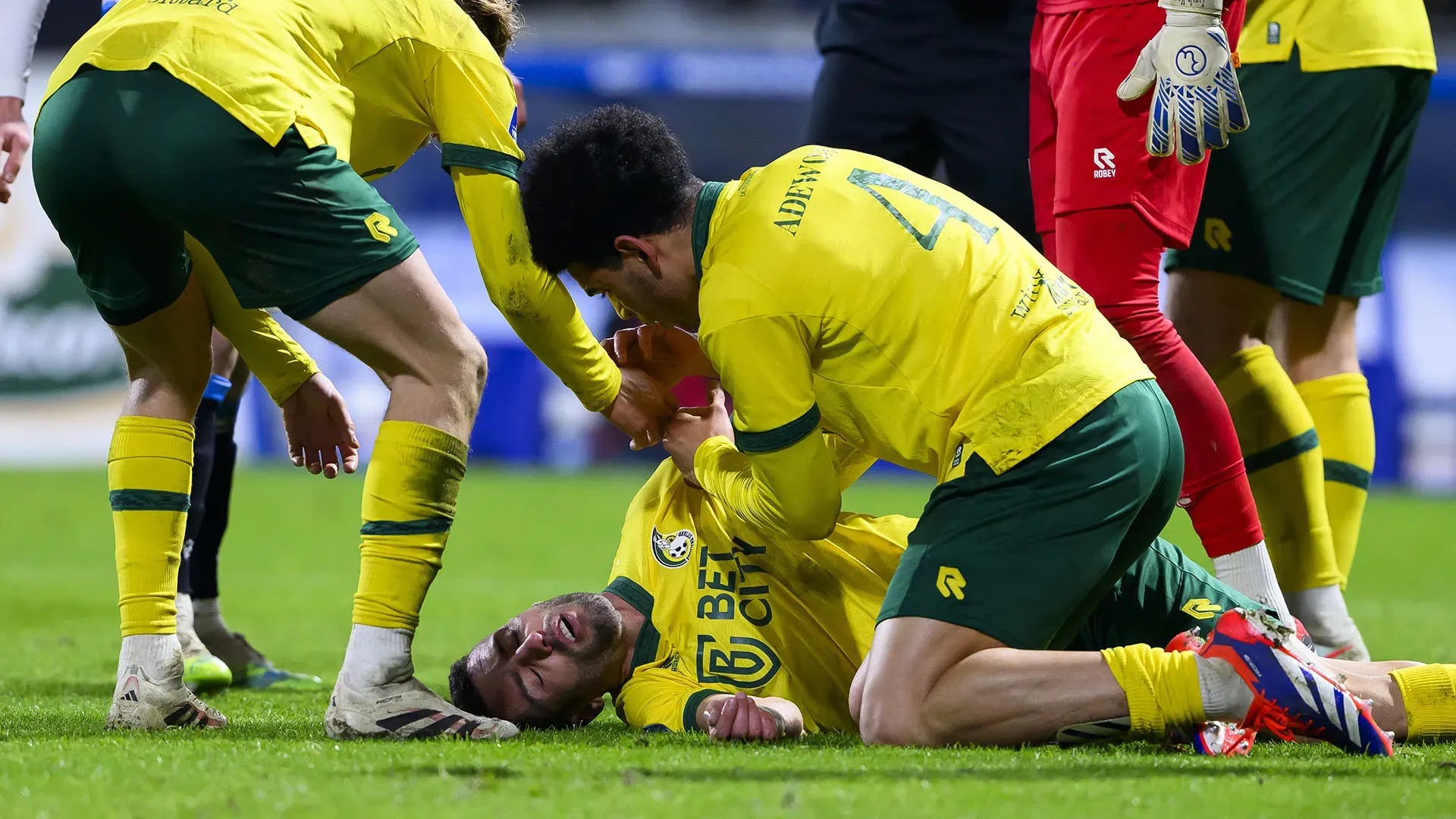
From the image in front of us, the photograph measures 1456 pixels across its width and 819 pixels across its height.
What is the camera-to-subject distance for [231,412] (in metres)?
4.14

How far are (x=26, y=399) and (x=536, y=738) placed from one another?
10.9 metres

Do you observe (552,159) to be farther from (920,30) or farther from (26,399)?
(26,399)

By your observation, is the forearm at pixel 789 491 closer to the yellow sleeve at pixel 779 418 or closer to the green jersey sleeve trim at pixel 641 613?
the yellow sleeve at pixel 779 418

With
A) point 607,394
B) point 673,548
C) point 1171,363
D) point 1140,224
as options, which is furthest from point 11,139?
point 1171,363

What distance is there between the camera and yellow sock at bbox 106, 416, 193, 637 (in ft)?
10.1

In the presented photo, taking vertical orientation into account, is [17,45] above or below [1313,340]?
above

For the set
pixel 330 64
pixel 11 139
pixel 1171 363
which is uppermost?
pixel 330 64

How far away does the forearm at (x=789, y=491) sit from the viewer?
2.83 m

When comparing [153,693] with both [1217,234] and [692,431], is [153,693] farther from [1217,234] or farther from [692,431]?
[1217,234]

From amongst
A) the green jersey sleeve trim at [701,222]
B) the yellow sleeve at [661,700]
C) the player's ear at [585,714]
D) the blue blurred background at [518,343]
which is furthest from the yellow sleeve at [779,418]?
the blue blurred background at [518,343]

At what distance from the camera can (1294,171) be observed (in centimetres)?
367

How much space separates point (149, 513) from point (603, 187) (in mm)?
1166

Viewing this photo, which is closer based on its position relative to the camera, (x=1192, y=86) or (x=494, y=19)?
(x=1192, y=86)

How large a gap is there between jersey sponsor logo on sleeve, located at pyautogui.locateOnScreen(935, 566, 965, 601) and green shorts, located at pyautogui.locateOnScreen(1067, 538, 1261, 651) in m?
0.46
